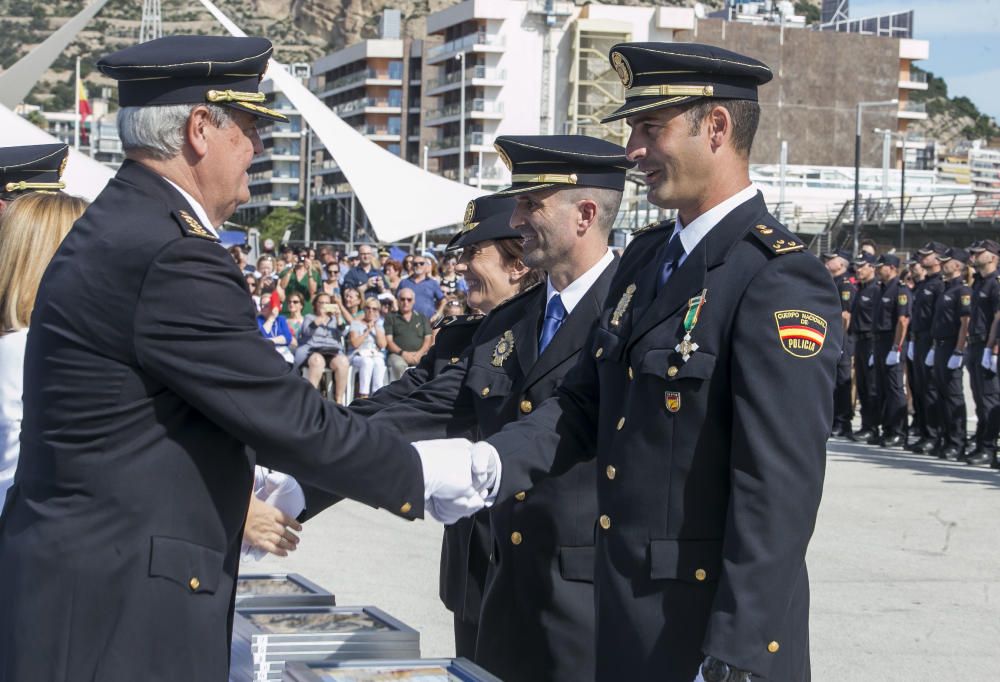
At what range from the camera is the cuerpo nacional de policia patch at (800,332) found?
2.97 metres

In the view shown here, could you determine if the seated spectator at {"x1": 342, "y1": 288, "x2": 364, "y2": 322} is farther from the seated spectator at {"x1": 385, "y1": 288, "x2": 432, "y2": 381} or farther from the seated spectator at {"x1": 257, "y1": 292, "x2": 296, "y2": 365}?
the seated spectator at {"x1": 257, "y1": 292, "x2": 296, "y2": 365}

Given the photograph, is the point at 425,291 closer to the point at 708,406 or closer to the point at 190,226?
the point at 708,406

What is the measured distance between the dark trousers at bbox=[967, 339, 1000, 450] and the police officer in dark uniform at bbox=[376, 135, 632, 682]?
1152cm

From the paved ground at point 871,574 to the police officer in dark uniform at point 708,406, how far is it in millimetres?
3476

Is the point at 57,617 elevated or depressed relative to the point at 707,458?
depressed

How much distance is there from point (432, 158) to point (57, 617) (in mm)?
106889

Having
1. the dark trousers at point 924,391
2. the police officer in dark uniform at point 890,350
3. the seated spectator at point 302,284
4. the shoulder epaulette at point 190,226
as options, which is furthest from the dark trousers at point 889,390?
the shoulder epaulette at point 190,226

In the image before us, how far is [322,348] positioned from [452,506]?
1404cm

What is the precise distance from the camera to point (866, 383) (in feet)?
57.9

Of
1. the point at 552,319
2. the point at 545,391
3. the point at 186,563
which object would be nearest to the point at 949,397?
the point at 552,319

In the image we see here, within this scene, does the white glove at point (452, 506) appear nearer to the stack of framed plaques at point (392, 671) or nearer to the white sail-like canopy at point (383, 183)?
the stack of framed plaques at point (392, 671)

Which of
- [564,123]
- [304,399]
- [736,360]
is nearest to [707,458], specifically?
[736,360]

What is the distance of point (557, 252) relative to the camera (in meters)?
4.19

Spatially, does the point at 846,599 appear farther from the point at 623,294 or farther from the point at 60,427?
the point at 60,427
